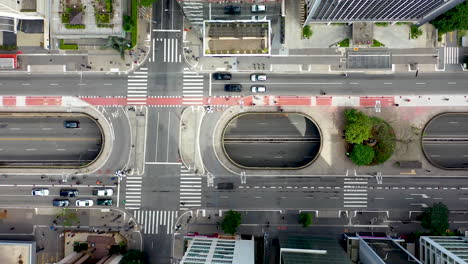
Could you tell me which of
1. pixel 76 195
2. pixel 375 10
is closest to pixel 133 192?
pixel 76 195

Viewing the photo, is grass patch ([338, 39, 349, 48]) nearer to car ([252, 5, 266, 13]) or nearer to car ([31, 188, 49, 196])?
car ([252, 5, 266, 13])

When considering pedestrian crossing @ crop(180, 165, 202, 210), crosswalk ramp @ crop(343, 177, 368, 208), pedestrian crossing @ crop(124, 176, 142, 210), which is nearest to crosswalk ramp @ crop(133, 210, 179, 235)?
pedestrian crossing @ crop(124, 176, 142, 210)

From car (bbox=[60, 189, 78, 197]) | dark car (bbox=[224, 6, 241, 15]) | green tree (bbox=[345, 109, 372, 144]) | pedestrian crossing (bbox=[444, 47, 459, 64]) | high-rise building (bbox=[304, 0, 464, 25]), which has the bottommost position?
car (bbox=[60, 189, 78, 197])

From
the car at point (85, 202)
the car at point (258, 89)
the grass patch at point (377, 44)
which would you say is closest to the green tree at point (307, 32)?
the grass patch at point (377, 44)

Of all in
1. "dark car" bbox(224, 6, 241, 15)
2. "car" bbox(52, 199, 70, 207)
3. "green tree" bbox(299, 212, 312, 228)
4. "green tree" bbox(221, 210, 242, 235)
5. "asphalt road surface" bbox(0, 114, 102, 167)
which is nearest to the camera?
"dark car" bbox(224, 6, 241, 15)

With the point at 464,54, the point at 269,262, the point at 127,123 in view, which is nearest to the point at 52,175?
the point at 127,123

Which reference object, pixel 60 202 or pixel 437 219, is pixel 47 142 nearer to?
pixel 60 202
